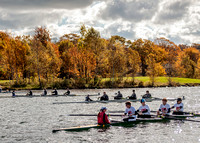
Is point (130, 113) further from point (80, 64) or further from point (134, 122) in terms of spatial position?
point (80, 64)

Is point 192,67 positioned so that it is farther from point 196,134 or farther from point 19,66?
point 196,134

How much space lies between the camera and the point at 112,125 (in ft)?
71.7

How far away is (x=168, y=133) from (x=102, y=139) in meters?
5.95

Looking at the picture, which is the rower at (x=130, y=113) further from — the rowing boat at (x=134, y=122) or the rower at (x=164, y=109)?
the rower at (x=164, y=109)

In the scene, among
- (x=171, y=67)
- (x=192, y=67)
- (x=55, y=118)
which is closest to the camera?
(x=55, y=118)

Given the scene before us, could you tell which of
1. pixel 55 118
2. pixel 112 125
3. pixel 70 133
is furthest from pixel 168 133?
pixel 55 118

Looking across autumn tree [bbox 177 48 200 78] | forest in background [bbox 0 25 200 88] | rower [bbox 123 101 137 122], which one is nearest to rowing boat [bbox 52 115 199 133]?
rower [bbox 123 101 137 122]

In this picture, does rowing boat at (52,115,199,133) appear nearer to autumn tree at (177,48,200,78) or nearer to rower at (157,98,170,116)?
rower at (157,98,170,116)

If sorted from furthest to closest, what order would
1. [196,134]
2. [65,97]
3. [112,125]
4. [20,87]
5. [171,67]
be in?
[171,67], [20,87], [65,97], [112,125], [196,134]

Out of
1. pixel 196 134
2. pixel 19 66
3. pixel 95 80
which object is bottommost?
pixel 196 134

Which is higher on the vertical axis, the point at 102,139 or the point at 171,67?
the point at 171,67

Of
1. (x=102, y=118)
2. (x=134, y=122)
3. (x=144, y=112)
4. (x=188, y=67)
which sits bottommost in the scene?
(x=134, y=122)

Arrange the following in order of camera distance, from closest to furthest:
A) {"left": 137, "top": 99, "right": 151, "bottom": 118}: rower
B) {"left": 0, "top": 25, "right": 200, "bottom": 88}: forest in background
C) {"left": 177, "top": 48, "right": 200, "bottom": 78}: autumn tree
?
{"left": 137, "top": 99, "right": 151, "bottom": 118}: rower → {"left": 0, "top": 25, "right": 200, "bottom": 88}: forest in background → {"left": 177, "top": 48, "right": 200, "bottom": 78}: autumn tree

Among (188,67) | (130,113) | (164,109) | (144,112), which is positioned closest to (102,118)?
(130,113)
